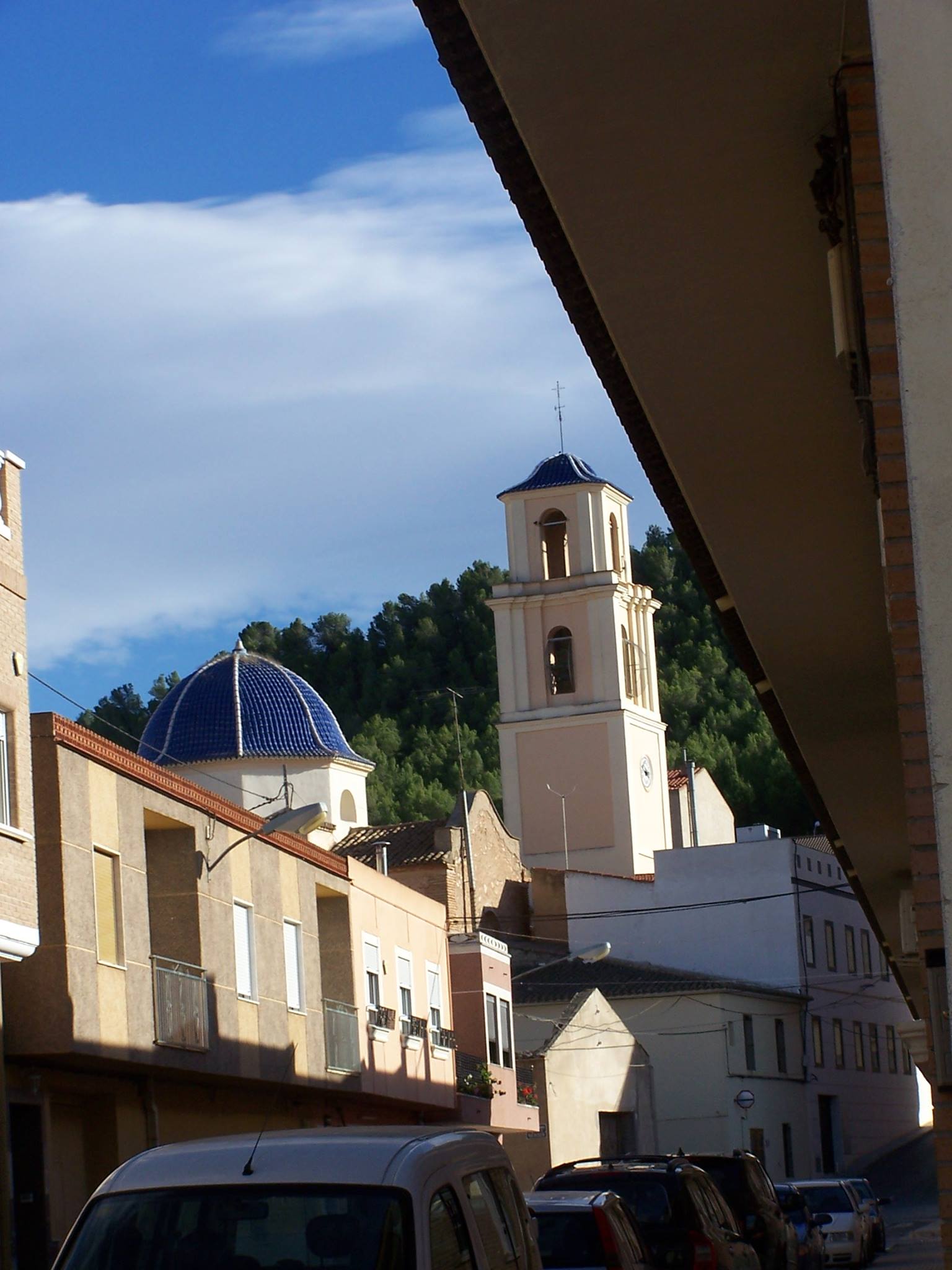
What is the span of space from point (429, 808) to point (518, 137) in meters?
87.7

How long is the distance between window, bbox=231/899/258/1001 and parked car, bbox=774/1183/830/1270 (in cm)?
798

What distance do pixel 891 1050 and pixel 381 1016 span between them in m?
39.4

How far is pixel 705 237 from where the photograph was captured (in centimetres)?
663

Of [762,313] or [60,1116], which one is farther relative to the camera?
[60,1116]

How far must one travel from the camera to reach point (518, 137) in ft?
20.5

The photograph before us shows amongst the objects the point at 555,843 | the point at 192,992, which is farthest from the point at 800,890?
the point at 192,992

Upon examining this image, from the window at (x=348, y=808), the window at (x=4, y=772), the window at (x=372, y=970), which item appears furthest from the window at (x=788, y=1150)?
the window at (x=4, y=772)

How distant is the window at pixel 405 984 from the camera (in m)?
36.2

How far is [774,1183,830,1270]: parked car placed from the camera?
22.9m

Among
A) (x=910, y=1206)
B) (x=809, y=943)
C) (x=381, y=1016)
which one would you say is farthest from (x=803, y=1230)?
(x=809, y=943)

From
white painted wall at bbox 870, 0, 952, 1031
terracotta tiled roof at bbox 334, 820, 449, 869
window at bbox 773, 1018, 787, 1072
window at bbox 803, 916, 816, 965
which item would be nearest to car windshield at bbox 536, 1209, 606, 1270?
white painted wall at bbox 870, 0, 952, 1031

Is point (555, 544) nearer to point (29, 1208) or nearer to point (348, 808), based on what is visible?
point (348, 808)

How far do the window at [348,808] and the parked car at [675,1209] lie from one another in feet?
140

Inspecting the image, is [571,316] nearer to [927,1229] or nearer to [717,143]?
[717,143]
